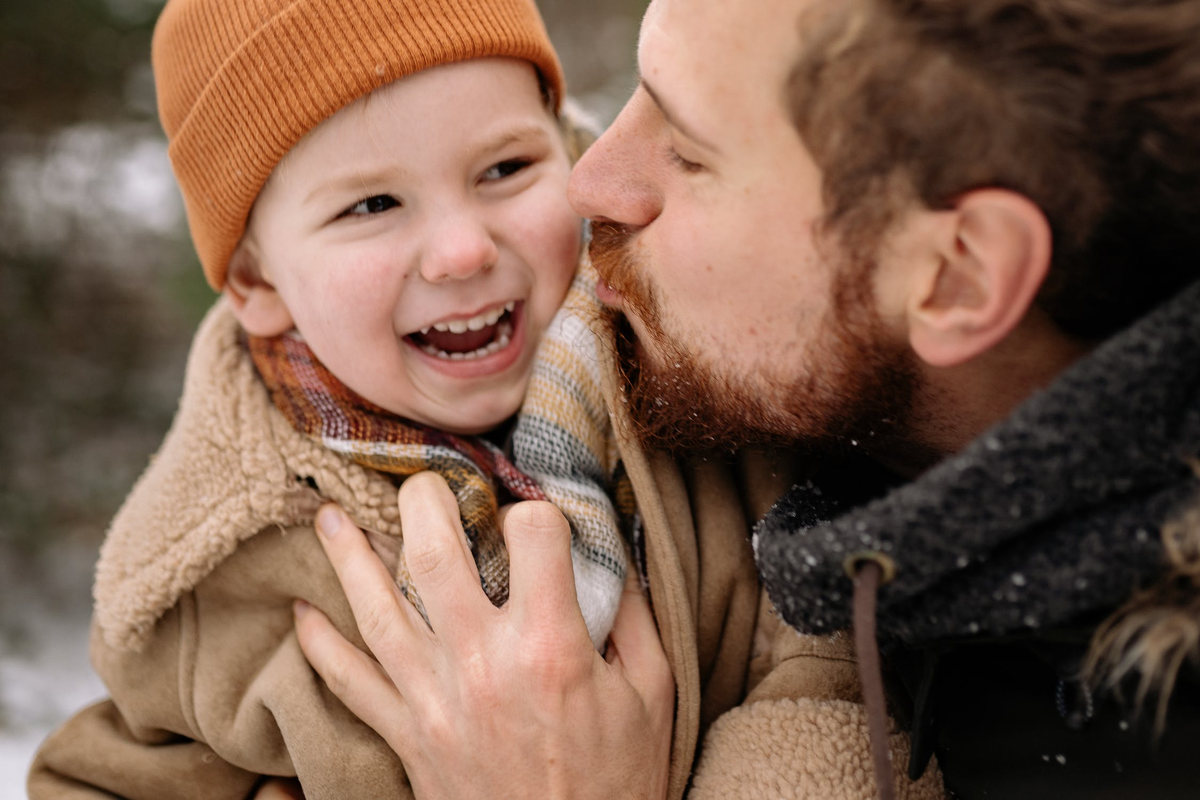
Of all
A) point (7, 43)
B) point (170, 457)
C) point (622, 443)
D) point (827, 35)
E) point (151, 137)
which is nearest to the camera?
point (827, 35)

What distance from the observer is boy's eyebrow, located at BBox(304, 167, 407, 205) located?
1.54 meters

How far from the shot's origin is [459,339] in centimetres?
178

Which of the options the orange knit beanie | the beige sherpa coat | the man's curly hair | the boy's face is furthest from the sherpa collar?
the orange knit beanie

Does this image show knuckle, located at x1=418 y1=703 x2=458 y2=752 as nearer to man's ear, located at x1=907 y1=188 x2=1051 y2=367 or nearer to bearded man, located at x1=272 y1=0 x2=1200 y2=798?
bearded man, located at x1=272 y1=0 x2=1200 y2=798

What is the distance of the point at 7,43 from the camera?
3730mm

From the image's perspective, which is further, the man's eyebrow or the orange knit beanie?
the orange knit beanie

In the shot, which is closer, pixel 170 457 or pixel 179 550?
pixel 179 550

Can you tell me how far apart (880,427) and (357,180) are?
97cm

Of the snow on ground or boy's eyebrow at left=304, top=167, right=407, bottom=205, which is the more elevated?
boy's eyebrow at left=304, top=167, right=407, bottom=205

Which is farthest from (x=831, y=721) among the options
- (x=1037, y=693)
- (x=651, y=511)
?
(x=651, y=511)

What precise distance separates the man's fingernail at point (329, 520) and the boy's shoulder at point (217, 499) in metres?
0.02

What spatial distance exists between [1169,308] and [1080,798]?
0.67 meters

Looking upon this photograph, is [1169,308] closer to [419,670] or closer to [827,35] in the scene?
[827,35]

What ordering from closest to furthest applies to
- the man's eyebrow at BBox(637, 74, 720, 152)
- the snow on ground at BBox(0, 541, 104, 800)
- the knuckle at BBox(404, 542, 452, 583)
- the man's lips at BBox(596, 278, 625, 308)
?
the man's eyebrow at BBox(637, 74, 720, 152) < the knuckle at BBox(404, 542, 452, 583) < the man's lips at BBox(596, 278, 625, 308) < the snow on ground at BBox(0, 541, 104, 800)
